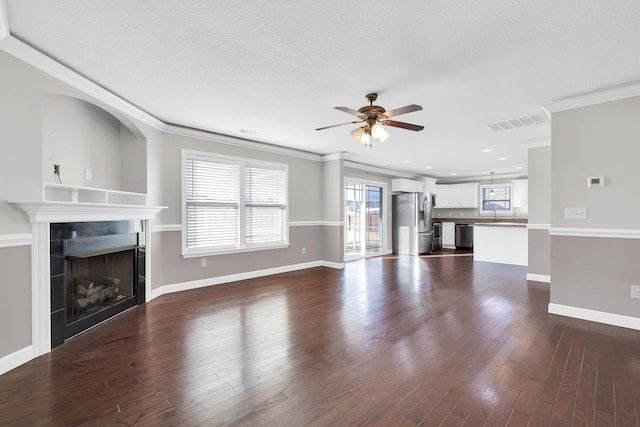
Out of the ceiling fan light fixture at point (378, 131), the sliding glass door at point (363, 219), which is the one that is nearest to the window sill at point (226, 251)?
the sliding glass door at point (363, 219)

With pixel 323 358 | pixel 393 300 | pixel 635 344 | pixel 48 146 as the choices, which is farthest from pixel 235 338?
pixel 635 344

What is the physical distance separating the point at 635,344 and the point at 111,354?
15.1ft

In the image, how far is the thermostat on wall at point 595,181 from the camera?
3113mm

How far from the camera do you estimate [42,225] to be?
2.48 meters

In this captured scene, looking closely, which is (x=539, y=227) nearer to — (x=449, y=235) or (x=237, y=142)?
(x=449, y=235)

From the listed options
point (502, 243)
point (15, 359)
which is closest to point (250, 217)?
point (15, 359)

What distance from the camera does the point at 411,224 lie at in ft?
27.4

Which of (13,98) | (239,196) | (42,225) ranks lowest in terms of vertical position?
(42,225)

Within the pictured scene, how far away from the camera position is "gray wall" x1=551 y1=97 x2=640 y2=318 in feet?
9.82

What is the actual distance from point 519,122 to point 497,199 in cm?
617

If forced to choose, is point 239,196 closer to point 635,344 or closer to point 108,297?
point 108,297

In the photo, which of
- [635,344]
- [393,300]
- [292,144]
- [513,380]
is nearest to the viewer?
[513,380]

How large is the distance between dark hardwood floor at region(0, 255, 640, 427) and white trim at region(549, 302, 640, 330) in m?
0.12

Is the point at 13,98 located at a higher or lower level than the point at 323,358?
higher
